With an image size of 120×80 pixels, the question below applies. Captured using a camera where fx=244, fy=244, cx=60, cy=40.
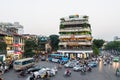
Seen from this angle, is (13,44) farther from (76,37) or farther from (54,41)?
(54,41)

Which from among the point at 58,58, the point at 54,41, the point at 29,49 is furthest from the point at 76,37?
the point at 58,58

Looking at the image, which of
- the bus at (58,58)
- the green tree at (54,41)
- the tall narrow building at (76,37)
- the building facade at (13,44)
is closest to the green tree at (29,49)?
the building facade at (13,44)

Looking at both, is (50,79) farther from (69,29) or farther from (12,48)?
(69,29)

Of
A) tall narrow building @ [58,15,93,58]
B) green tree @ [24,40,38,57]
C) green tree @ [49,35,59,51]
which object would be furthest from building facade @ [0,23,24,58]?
green tree @ [49,35,59,51]

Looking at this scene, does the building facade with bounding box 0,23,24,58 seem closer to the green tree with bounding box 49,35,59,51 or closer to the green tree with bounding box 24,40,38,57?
the green tree with bounding box 24,40,38,57

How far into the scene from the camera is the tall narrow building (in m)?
99.4

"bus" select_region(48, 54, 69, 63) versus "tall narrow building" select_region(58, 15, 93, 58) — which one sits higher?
"tall narrow building" select_region(58, 15, 93, 58)

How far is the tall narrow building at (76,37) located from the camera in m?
99.4

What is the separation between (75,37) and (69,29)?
14.4ft

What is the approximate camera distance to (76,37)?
101 metres

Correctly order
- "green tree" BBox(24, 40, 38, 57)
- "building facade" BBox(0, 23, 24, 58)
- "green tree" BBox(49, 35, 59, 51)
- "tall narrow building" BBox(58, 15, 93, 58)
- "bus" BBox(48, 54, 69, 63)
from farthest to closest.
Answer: "green tree" BBox(49, 35, 59, 51) < "tall narrow building" BBox(58, 15, 93, 58) < "green tree" BBox(24, 40, 38, 57) < "building facade" BBox(0, 23, 24, 58) < "bus" BBox(48, 54, 69, 63)

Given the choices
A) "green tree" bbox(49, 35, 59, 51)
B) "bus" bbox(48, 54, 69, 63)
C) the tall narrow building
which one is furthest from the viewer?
"green tree" bbox(49, 35, 59, 51)

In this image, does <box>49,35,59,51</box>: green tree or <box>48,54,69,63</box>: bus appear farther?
<box>49,35,59,51</box>: green tree

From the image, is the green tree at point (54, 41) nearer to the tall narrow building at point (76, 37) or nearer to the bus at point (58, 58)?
the tall narrow building at point (76, 37)
